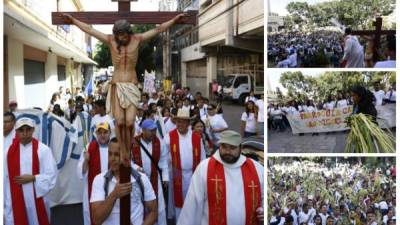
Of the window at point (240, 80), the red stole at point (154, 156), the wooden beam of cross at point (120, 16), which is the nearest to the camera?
the wooden beam of cross at point (120, 16)

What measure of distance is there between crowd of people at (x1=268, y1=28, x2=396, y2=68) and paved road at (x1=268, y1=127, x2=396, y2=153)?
1.08 feet

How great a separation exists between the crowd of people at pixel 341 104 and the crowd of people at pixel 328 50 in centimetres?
12

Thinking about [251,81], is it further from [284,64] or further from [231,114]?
[284,64]

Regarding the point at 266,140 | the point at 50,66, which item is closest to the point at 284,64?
the point at 266,140

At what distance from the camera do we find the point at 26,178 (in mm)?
3395

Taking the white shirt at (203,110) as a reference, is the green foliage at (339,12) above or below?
above

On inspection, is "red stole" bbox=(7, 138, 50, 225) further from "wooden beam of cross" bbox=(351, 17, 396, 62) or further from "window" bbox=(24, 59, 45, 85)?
"window" bbox=(24, 59, 45, 85)

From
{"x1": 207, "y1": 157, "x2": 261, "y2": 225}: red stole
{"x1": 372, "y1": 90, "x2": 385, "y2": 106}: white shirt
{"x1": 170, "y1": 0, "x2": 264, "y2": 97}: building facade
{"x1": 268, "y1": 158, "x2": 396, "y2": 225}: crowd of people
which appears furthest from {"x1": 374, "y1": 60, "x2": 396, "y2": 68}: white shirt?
{"x1": 170, "y1": 0, "x2": 264, "y2": 97}: building facade

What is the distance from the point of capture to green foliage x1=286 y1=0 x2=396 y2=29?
8.75ft

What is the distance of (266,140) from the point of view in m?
2.57

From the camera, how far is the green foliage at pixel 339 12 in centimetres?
267

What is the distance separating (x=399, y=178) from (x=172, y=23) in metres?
1.25

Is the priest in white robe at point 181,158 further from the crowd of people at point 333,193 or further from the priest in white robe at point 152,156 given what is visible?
the crowd of people at point 333,193

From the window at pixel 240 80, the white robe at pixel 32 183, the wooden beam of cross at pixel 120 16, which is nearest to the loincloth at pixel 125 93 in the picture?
the wooden beam of cross at pixel 120 16
